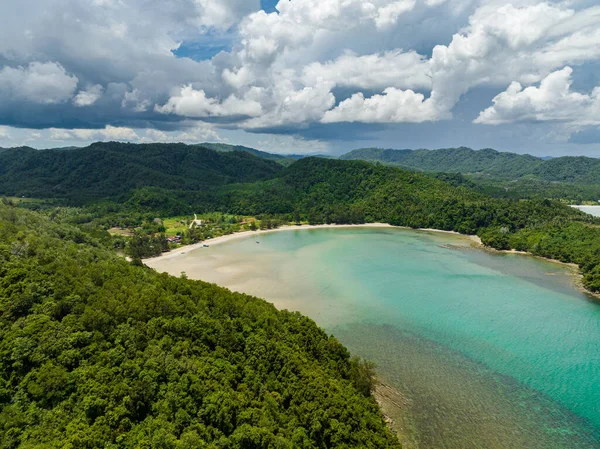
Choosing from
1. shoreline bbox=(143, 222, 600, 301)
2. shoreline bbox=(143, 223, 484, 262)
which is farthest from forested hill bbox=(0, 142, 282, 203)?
shoreline bbox=(143, 222, 600, 301)

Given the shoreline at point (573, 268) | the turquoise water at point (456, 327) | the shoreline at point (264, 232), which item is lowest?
the shoreline at point (264, 232)

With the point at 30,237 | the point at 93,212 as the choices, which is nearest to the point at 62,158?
the point at 93,212

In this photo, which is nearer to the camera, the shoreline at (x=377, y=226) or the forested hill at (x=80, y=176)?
the shoreline at (x=377, y=226)

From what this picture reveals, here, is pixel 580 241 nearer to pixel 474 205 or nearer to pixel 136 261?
pixel 474 205

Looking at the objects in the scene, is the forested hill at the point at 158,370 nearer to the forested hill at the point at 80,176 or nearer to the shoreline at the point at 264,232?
the shoreline at the point at 264,232

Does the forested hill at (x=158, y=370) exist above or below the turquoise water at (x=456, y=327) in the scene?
above

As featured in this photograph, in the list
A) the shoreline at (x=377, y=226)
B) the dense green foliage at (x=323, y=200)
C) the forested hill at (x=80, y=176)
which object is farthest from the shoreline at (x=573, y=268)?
the forested hill at (x=80, y=176)

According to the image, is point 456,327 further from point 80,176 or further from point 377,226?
point 80,176
